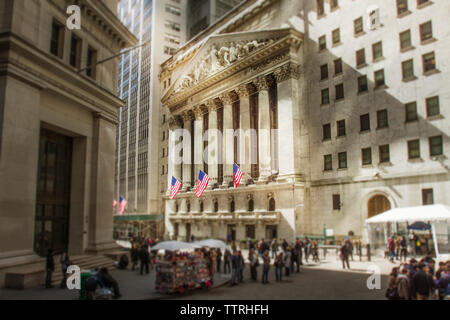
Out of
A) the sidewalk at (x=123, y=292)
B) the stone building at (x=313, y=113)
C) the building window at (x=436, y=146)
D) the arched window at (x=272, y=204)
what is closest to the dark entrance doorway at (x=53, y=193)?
the sidewalk at (x=123, y=292)

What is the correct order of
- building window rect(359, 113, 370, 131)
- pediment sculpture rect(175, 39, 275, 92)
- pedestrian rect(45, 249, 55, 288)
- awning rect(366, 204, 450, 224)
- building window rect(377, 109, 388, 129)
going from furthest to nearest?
pediment sculpture rect(175, 39, 275, 92)
building window rect(359, 113, 370, 131)
building window rect(377, 109, 388, 129)
awning rect(366, 204, 450, 224)
pedestrian rect(45, 249, 55, 288)

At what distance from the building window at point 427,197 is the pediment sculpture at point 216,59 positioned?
26070 millimetres

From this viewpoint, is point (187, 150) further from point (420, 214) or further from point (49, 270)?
point (49, 270)

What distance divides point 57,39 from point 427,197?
30602 mm

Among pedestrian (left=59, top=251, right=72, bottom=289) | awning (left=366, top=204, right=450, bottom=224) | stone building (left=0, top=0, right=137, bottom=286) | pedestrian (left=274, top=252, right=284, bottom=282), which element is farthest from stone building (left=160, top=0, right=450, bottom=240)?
pedestrian (left=59, top=251, right=72, bottom=289)

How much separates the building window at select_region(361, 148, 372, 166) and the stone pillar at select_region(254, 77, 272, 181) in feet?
36.7

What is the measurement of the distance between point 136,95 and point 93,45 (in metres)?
18.4

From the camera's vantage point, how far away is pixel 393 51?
32.1m

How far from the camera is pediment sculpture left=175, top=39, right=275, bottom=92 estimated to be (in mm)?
45500

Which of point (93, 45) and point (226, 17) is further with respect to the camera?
point (226, 17)

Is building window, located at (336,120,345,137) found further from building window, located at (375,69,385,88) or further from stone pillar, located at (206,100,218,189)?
stone pillar, located at (206,100,218,189)

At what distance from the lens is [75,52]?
24.2 meters

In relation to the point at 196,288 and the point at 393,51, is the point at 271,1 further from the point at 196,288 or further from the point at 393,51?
the point at 196,288
